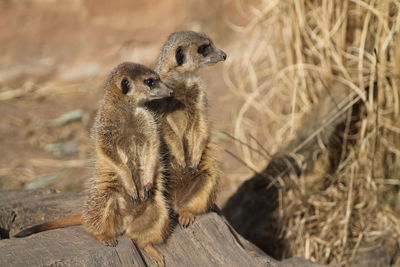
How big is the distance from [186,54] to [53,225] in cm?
97

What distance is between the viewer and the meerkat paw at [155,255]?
2527mm

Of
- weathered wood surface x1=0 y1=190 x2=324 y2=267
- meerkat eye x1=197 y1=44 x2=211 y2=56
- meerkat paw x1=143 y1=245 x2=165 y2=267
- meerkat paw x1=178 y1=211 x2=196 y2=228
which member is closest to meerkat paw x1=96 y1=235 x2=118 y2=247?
weathered wood surface x1=0 y1=190 x2=324 y2=267

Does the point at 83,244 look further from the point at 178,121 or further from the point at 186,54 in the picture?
the point at 186,54

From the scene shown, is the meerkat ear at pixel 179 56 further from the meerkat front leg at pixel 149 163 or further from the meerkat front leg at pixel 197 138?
the meerkat front leg at pixel 149 163

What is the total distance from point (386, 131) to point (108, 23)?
3.46 metres

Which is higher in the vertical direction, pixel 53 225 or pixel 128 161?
pixel 128 161

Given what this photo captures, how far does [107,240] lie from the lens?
2.47 meters

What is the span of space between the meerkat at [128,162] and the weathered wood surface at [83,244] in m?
0.08

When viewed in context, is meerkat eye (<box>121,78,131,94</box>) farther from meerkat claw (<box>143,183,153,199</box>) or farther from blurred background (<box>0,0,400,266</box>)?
blurred background (<box>0,0,400,266</box>)

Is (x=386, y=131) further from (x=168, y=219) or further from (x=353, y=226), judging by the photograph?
(x=168, y=219)

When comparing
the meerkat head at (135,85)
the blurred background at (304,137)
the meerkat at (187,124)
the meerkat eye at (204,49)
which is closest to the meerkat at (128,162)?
the meerkat head at (135,85)

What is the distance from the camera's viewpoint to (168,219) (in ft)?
8.70

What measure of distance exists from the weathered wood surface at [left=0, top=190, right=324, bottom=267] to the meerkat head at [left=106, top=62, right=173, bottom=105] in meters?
0.57

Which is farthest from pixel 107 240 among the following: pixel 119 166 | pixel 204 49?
pixel 204 49
